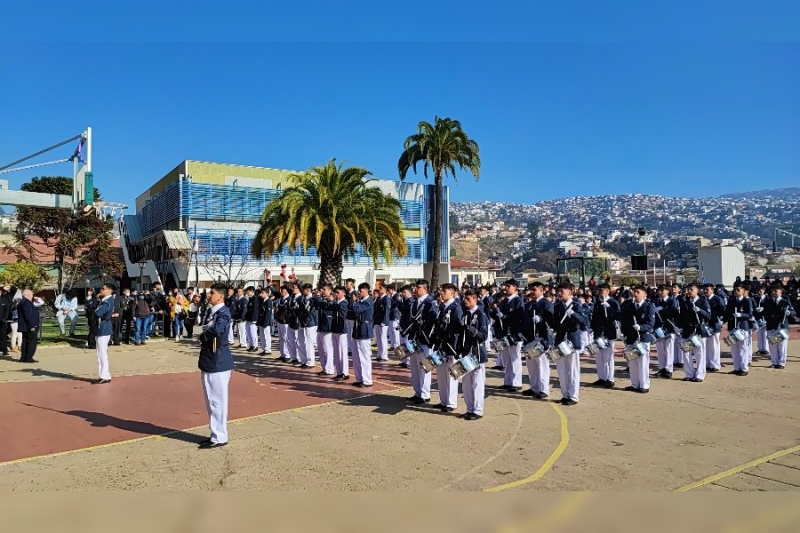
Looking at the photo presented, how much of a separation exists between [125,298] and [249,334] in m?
4.45

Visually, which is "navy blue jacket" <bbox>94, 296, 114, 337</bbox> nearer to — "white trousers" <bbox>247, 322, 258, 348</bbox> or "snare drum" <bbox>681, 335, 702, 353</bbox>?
"white trousers" <bbox>247, 322, 258, 348</bbox>

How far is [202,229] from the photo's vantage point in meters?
38.0

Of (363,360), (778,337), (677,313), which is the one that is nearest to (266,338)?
(363,360)

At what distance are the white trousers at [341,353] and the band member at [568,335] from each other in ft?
14.4

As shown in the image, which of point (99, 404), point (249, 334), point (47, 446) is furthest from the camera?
point (249, 334)

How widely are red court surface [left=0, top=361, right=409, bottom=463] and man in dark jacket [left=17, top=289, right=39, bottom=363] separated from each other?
11.1ft

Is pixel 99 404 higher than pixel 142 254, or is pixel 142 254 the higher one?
pixel 142 254

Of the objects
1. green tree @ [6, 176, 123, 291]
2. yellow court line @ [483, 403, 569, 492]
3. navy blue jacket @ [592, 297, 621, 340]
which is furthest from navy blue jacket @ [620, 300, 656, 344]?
green tree @ [6, 176, 123, 291]

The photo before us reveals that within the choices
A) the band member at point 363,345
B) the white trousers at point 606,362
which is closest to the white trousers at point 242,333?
the band member at point 363,345

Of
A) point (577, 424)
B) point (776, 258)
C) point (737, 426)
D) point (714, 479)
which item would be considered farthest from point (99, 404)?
point (776, 258)

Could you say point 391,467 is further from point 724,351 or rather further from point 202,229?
point 202,229

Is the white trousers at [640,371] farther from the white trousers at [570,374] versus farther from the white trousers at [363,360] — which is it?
the white trousers at [363,360]

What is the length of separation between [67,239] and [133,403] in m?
23.8

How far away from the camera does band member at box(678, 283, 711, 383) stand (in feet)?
38.4
